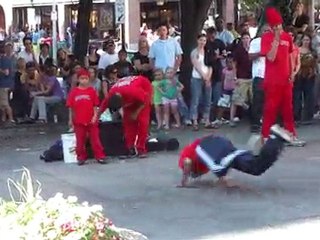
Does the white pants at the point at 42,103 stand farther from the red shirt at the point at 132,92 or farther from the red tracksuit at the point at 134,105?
the red shirt at the point at 132,92

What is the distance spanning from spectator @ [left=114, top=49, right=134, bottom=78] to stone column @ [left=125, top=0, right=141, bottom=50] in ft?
81.9

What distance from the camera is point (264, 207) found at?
8.89 metres

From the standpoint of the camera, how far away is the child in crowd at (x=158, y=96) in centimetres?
1537

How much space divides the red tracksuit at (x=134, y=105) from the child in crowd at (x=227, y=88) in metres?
3.70

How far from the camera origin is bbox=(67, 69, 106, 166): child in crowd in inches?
470

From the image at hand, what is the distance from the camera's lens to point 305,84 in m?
15.6

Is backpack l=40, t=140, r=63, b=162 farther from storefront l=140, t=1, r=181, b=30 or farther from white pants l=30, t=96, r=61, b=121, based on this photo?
storefront l=140, t=1, r=181, b=30

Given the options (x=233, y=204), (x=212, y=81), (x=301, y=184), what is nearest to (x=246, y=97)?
(x=212, y=81)

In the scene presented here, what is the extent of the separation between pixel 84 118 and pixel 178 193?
8.71 feet

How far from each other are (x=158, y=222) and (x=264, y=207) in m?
1.24

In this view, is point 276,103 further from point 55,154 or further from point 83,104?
point 55,154

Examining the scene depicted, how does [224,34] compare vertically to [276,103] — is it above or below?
above

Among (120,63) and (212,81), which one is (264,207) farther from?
(120,63)

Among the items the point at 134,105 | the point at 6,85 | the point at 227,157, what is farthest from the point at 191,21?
the point at 227,157
